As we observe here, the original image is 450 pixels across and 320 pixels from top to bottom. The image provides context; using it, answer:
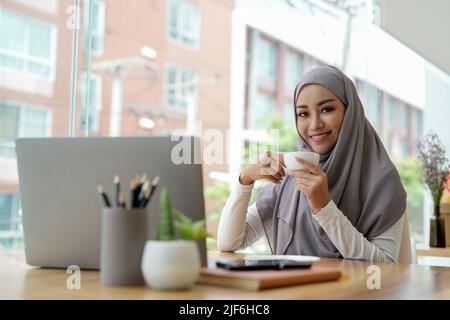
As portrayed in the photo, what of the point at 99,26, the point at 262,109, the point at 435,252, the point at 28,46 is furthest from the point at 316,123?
the point at 262,109

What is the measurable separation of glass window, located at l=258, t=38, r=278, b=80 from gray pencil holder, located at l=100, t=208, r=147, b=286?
8.37 m

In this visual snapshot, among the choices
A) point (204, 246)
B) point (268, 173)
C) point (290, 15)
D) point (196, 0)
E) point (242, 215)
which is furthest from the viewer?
point (196, 0)

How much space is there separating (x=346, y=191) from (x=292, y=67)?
8.18 m

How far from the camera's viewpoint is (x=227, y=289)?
873 millimetres

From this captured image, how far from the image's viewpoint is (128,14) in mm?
8695

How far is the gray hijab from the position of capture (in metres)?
1.58

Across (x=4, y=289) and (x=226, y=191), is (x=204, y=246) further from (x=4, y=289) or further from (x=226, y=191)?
(x=226, y=191)

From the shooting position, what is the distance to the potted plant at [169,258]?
0.82 meters

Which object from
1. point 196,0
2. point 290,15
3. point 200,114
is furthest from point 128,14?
point 290,15

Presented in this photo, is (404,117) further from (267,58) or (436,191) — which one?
(436,191)

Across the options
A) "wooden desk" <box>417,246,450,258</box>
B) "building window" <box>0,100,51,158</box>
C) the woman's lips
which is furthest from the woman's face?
"building window" <box>0,100,51,158</box>

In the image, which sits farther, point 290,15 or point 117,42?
point 117,42

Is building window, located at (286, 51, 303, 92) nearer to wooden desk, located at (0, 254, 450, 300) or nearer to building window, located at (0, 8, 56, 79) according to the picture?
building window, located at (0, 8, 56, 79)

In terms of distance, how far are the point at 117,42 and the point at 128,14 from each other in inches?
→ 21.1
